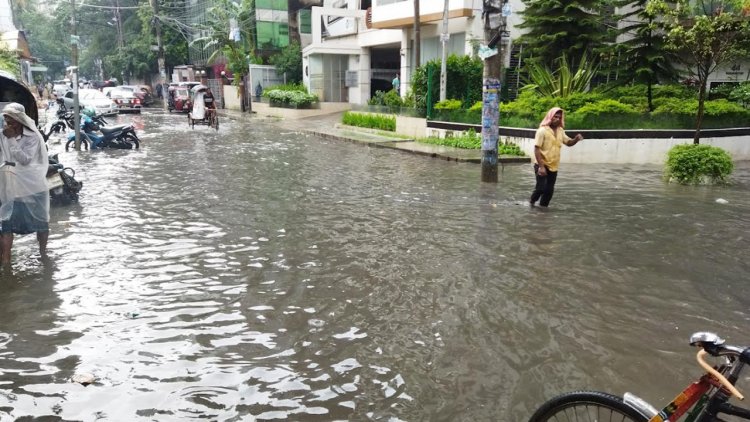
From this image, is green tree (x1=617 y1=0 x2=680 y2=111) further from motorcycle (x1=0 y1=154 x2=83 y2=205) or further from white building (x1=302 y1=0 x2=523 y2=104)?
motorcycle (x1=0 y1=154 x2=83 y2=205)

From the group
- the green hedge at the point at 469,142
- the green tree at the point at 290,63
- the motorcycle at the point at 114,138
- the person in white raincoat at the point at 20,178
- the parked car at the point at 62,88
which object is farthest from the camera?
the green tree at the point at 290,63

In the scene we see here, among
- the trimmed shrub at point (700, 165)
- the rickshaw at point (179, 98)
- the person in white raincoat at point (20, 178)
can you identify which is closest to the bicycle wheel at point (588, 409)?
the person in white raincoat at point (20, 178)

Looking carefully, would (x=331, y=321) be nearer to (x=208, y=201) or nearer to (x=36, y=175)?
(x=36, y=175)

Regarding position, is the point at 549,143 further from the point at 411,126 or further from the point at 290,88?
the point at 290,88

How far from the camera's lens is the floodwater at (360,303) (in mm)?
3932

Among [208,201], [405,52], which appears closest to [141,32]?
[405,52]

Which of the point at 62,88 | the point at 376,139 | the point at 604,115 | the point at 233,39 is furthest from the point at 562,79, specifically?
the point at 62,88

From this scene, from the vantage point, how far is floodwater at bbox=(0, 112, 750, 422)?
3.93m

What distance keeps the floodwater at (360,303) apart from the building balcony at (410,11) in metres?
14.5

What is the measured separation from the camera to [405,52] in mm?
28250

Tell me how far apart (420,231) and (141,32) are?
201 feet

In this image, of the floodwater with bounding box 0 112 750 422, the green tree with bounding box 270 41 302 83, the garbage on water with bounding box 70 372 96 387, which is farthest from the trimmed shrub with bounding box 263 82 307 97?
the garbage on water with bounding box 70 372 96 387

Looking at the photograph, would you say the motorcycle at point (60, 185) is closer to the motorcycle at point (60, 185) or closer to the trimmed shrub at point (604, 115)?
the motorcycle at point (60, 185)

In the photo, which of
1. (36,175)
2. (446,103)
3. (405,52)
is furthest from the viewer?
(405,52)
